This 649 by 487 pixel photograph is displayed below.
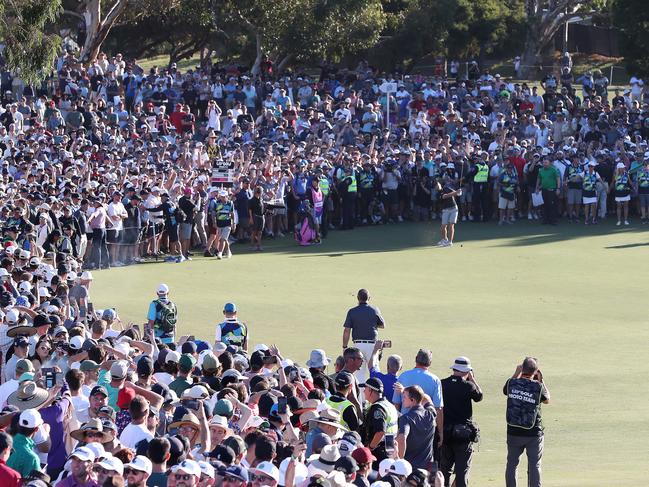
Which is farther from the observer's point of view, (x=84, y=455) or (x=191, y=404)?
(x=191, y=404)

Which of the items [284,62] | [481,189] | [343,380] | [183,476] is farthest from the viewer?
[284,62]

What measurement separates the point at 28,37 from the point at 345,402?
14.3 m

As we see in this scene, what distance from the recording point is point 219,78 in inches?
1524

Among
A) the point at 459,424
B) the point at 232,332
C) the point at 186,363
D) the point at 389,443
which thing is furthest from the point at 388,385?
the point at 232,332

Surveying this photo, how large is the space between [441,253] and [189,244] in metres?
5.24

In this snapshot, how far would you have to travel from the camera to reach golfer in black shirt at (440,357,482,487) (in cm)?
1266

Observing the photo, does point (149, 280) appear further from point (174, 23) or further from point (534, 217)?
point (174, 23)

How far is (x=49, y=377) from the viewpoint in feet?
42.6

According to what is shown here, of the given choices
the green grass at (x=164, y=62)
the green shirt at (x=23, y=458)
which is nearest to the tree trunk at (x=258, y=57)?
the green grass at (x=164, y=62)

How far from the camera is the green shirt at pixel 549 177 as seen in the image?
31.1 metres

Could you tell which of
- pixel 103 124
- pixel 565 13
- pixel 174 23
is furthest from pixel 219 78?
pixel 565 13

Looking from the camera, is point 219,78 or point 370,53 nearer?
point 219,78

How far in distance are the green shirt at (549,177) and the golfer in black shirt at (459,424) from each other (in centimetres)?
1866

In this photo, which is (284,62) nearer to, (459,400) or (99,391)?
(459,400)
